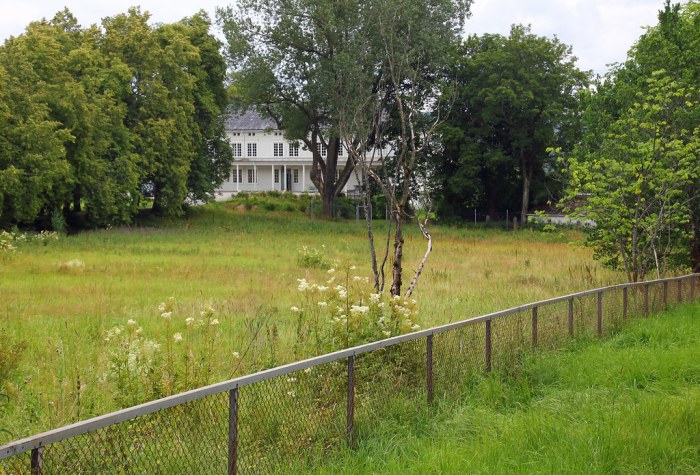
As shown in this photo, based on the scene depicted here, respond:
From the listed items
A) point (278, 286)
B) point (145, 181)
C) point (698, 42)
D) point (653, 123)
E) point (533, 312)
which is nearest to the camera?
point (533, 312)

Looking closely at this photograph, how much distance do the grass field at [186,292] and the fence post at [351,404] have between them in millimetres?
1706

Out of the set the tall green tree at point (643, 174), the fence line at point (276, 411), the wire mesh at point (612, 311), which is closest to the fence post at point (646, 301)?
the wire mesh at point (612, 311)

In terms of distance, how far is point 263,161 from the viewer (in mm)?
87375

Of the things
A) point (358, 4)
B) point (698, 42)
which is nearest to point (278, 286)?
point (698, 42)

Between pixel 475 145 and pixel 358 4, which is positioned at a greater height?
pixel 358 4

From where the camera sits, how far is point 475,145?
176 feet

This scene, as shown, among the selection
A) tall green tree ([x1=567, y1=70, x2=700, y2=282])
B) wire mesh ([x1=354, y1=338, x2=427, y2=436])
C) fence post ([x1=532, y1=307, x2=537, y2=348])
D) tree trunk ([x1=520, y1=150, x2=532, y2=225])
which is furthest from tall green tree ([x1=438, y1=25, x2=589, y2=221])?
wire mesh ([x1=354, y1=338, x2=427, y2=436])

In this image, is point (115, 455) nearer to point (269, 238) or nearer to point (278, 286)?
point (278, 286)

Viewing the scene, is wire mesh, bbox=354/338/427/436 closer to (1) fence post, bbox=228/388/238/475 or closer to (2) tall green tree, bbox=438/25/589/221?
(1) fence post, bbox=228/388/238/475

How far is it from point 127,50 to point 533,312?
40.8m

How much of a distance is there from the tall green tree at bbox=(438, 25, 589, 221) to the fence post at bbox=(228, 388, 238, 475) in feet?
158

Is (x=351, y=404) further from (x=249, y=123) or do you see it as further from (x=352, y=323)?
(x=249, y=123)

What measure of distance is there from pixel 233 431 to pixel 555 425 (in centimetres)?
320

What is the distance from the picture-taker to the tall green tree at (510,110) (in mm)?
52281
